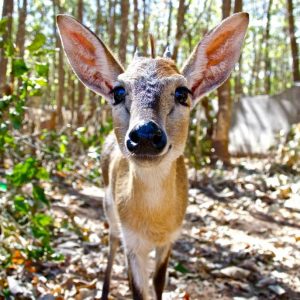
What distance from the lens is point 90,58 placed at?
3721 mm

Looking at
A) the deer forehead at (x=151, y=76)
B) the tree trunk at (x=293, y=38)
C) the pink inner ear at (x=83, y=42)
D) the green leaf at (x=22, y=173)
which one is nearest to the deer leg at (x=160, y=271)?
the green leaf at (x=22, y=173)

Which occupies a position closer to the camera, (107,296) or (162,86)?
(162,86)

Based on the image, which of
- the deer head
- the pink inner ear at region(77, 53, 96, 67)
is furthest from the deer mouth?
the pink inner ear at region(77, 53, 96, 67)

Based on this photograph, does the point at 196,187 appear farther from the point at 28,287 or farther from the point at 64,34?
the point at 64,34

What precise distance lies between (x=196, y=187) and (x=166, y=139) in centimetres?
548

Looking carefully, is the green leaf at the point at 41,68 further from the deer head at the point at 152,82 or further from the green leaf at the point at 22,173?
the green leaf at the point at 22,173

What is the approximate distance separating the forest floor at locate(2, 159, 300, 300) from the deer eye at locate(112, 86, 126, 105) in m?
1.81

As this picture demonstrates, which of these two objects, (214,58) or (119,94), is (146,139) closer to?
(119,94)

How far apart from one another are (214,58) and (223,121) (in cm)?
552

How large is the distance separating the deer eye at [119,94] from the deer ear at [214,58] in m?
0.58

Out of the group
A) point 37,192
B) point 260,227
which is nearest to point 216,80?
point 37,192

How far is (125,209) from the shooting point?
377cm

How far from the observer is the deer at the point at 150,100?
322 cm

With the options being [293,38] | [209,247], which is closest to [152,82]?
[209,247]
